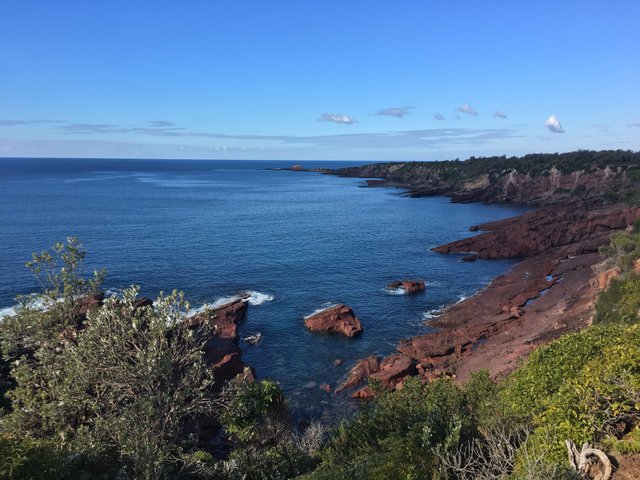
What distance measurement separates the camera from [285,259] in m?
68.4

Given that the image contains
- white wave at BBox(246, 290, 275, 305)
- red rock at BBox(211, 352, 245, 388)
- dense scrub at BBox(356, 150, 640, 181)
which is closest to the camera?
red rock at BBox(211, 352, 245, 388)

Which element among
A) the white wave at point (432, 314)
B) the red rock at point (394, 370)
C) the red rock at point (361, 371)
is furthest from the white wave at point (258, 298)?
the red rock at point (394, 370)

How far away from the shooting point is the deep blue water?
139 feet

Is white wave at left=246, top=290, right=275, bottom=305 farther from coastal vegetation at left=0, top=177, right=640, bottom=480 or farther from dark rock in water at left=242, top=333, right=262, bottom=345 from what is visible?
coastal vegetation at left=0, top=177, right=640, bottom=480

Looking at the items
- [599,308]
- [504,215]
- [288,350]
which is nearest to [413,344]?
[288,350]

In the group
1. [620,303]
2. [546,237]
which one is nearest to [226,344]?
[620,303]

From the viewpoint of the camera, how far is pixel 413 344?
4091cm

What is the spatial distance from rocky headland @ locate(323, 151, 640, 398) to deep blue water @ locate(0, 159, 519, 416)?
136 inches

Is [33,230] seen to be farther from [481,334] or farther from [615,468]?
[615,468]

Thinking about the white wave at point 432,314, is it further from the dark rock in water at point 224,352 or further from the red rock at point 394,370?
the dark rock in water at point 224,352

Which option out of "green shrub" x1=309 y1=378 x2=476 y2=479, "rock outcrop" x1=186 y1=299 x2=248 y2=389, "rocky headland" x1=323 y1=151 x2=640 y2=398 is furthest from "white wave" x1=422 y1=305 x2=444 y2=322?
"green shrub" x1=309 y1=378 x2=476 y2=479

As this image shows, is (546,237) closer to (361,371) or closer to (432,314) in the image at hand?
(432,314)

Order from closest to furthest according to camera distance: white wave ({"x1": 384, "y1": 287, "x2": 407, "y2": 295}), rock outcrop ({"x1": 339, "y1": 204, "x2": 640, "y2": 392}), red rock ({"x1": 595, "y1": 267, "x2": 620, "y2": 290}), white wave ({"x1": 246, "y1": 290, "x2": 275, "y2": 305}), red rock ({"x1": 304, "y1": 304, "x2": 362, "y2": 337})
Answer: rock outcrop ({"x1": 339, "y1": 204, "x2": 640, "y2": 392}) < red rock ({"x1": 595, "y1": 267, "x2": 620, "y2": 290}) < red rock ({"x1": 304, "y1": 304, "x2": 362, "y2": 337}) < white wave ({"x1": 246, "y1": 290, "x2": 275, "y2": 305}) < white wave ({"x1": 384, "y1": 287, "x2": 407, "y2": 295})

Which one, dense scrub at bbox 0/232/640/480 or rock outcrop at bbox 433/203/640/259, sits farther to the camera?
rock outcrop at bbox 433/203/640/259
